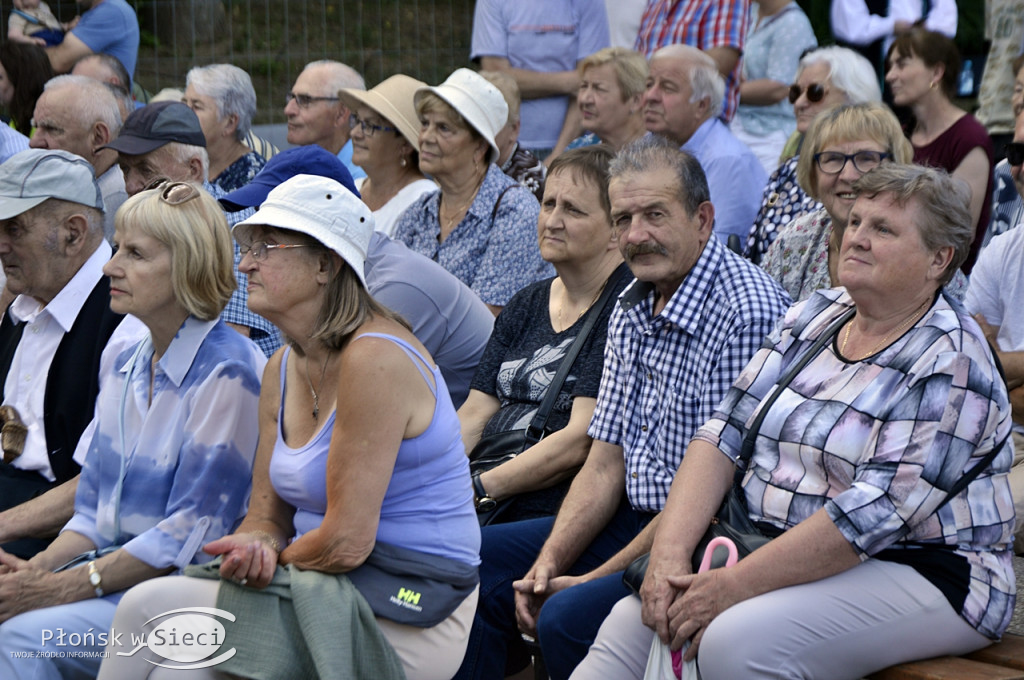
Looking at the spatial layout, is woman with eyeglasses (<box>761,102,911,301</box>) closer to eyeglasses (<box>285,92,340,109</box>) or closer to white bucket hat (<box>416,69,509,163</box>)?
white bucket hat (<box>416,69,509,163</box>)

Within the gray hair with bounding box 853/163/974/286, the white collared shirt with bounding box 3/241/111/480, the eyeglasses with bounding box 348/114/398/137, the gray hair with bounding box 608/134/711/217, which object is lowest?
the white collared shirt with bounding box 3/241/111/480

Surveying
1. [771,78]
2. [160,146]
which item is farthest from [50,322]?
[771,78]

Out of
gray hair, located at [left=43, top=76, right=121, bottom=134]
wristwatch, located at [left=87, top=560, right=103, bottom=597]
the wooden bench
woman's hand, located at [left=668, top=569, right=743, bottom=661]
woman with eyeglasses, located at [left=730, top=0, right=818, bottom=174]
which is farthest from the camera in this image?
woman with eyeglasses, located at [left=730, top=0, right=818, bottom=174]

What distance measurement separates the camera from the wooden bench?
2.75 metres

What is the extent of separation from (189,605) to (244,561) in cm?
17

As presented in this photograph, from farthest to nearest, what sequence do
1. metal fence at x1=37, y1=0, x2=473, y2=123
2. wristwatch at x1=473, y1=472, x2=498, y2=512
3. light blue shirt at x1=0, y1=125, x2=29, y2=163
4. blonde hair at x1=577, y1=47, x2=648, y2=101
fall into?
metal fence at x1=37, y1=0, x2=473, y2=123, light blue shirt at x1=0, y1=125, x2=29, y2=163, blonde hair at x1=577, y1=47, x2=648, y2=101, wristwatch at x1=473, y1=472, x2=498, y2=512

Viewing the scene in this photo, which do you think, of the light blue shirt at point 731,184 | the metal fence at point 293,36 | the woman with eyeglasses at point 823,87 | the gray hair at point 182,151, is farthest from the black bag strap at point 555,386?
the metal fence at point 293,36

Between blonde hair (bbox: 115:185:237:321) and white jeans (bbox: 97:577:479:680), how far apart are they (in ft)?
2.88

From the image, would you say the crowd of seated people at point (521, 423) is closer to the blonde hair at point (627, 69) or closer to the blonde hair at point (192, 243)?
the blonde hair at point (192, 243)

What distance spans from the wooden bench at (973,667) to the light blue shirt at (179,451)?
69.8 inches

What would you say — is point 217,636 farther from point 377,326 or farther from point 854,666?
point 854,666

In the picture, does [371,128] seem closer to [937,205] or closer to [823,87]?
[823,87]

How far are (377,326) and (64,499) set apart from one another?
1.35 metres

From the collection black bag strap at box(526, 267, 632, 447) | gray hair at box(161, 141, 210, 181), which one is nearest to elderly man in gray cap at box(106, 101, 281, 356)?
gray hair at box(161, 141, 210, 181)
